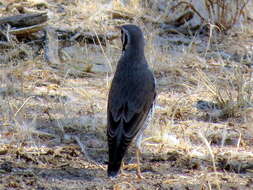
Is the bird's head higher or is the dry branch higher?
the bird's head

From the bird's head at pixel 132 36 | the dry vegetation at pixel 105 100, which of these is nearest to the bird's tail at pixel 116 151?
the dry vegetation at pixel 105 100

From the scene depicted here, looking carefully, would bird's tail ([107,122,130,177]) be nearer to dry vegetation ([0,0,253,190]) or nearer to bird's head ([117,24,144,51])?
dry vegetation ([0,0,253,190])

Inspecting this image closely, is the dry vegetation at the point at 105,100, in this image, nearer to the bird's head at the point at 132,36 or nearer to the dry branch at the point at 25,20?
the dry branch at the point at 25,20

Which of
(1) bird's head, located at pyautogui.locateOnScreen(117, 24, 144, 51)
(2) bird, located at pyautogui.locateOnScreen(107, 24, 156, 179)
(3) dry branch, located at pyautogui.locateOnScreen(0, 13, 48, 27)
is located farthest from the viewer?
(3) dry branch, located at pyautogui.locateOnScreen(0, 13, 48, 27)

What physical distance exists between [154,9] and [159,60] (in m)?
2.42

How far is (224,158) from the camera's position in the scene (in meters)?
5.37

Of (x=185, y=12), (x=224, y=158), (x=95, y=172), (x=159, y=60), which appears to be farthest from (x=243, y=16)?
(x=95, y=172)

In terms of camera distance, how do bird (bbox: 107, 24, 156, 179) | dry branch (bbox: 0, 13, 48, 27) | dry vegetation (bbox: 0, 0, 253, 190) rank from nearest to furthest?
bird (bbox: 107, 24, 156, 179) → dry vegetation (bbox: 0, 0, 253, 190) → dry branch (bbox: 0, 13, 48, 27)

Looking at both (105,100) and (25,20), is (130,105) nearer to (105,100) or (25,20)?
(105,100)

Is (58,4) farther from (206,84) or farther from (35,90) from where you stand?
(206,84)

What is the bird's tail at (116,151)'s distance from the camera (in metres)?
4.62

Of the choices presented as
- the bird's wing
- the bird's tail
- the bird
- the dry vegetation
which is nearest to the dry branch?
the dry vegetation

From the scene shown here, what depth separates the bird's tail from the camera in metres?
4.62

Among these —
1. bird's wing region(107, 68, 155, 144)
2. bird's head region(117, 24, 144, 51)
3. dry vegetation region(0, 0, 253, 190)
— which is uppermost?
bird's head region(117, 24, 144, 51)
